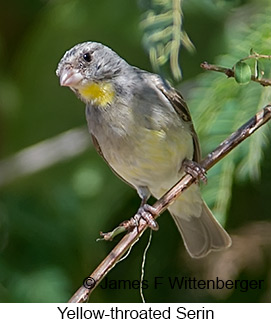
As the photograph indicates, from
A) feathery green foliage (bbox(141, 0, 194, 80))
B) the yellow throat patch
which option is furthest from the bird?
feathery green foliage (bbox(141, 0, 194, 80))

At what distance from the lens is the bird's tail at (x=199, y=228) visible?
1.71m

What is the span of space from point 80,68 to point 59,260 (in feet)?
2.44

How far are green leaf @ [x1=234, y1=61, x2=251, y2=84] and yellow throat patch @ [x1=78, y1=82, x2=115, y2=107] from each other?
46 cm

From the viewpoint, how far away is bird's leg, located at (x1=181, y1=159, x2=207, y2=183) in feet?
4.58

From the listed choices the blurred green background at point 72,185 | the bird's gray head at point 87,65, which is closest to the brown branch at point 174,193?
the bird's gray head at point 87,65

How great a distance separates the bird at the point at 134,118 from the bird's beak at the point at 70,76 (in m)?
0.03

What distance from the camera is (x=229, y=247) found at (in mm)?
1784

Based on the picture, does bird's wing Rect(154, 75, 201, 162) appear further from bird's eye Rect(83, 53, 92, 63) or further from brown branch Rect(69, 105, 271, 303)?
brown branch Rect(69, 105, 271, 303)

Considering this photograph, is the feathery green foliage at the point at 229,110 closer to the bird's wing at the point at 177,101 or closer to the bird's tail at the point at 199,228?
the bird's wing at the point at 177,101

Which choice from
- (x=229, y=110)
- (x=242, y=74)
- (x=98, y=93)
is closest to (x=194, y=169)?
(x=229, y=110)

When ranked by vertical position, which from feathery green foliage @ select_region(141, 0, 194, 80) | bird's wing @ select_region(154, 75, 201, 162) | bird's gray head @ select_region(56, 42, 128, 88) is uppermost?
feathery green foliage @ select_region(141, 0, 194, 80)

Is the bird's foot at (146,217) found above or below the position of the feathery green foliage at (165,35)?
below

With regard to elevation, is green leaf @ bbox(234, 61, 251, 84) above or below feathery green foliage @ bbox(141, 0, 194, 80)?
below

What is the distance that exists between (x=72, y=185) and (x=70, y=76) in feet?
2.06
